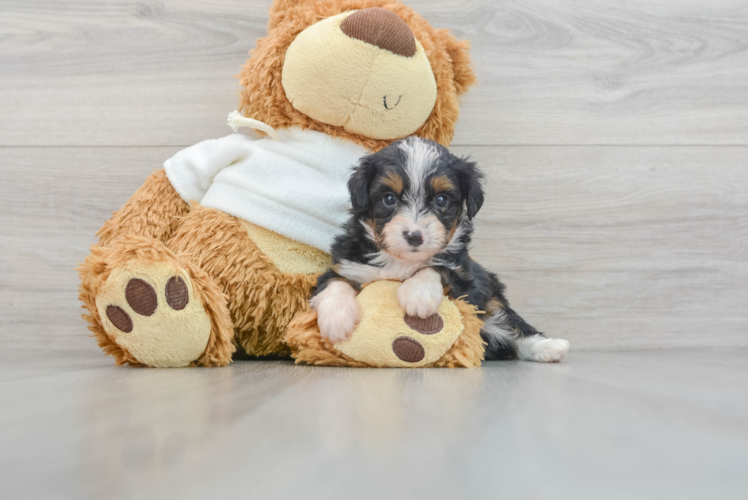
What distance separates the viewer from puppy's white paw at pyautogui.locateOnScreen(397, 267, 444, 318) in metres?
1.25

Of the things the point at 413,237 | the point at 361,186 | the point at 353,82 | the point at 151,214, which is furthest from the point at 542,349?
the point at 151,214

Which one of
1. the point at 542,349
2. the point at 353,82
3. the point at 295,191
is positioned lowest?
the point at 542,349

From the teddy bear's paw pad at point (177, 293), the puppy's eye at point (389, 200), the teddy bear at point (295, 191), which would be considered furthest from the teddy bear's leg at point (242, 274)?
the puppy's eye at point (389, 200)

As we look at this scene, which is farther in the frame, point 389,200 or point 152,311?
point 389,200

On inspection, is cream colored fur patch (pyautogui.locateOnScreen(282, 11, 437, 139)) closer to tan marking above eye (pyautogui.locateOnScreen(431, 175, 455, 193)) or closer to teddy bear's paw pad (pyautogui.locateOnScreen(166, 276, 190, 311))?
tan marking above eye (pyautogui.locateOnScreen(431, 175, 455, 193))

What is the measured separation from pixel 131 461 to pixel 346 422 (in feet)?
0.80

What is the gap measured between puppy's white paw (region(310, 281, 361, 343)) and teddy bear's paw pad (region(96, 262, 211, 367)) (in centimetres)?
28

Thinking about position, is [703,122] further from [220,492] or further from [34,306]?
[34,306]

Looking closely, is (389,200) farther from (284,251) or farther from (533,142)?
(533,142)

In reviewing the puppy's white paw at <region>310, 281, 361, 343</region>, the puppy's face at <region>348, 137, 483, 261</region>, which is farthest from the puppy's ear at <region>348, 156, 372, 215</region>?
the puppy's white paw at <region>310, 281, 361, 343</region>

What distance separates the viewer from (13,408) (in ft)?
2.40

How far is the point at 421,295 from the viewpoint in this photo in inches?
49.5

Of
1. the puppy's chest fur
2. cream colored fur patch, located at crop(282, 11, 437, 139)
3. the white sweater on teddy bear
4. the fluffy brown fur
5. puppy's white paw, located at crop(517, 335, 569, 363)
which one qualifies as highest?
cream colored fur patch, located at crop(282, 11, 437, 139)

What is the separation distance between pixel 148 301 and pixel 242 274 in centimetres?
30
